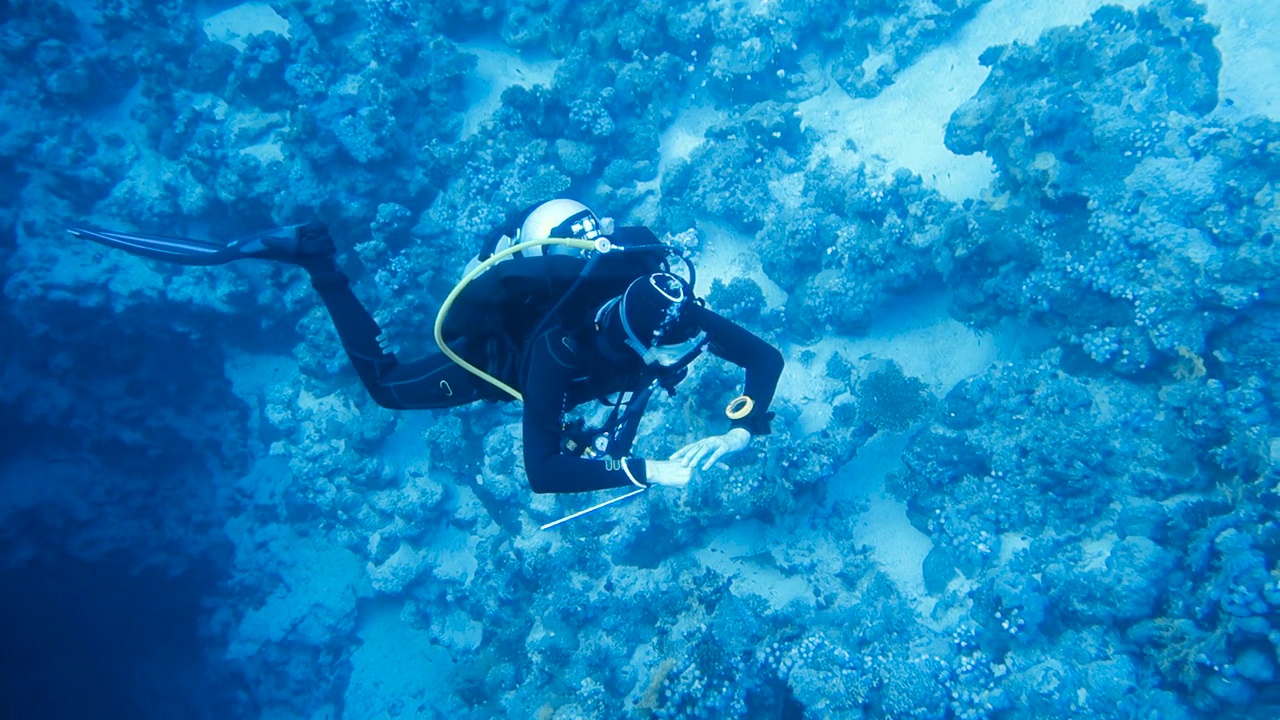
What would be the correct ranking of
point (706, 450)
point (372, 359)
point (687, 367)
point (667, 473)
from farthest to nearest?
1. point (687, 367)
2. point (372, 359)
3. point (706, 450)
4. point (667, 473)

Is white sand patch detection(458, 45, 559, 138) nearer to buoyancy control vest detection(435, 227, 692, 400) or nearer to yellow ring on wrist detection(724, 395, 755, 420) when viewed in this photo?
buoyancy control vest detection(435, 227, 692, 400)

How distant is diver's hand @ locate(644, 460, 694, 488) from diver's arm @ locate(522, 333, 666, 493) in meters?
0.03

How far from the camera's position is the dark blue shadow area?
9.14 m

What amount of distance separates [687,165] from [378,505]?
735cm

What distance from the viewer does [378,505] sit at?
31.4 feet

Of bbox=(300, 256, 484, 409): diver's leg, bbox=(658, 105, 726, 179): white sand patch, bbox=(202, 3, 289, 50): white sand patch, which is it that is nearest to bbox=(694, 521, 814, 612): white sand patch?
bbox=(300, 256, 484, 409): diver's leg

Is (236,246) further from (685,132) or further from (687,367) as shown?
(685,132)

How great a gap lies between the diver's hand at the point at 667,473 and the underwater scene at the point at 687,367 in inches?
40.9

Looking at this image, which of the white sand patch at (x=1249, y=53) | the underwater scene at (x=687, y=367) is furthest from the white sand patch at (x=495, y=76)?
the white sand patch at (x=1249, y=53)

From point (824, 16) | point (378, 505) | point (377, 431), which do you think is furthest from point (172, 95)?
point (824, 16)

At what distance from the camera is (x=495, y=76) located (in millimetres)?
10930

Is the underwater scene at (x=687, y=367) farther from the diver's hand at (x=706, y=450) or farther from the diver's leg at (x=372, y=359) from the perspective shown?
the diver's hand at (x=706, y=450)

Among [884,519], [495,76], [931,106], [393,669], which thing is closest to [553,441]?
[884,519]

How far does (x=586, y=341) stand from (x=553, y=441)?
0.57 m
